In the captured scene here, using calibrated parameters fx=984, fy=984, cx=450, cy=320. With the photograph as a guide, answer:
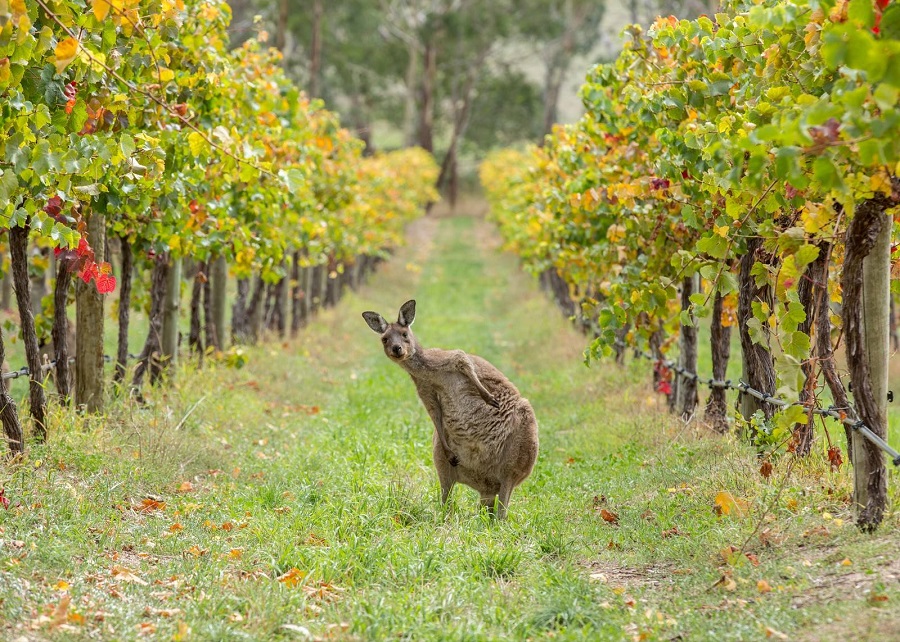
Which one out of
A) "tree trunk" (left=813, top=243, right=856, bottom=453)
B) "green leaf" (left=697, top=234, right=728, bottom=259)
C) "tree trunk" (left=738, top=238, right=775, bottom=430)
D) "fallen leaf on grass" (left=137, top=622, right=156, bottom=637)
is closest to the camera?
"fallen leaf on grass" (left=137, top=622, right=156, bottom=637)

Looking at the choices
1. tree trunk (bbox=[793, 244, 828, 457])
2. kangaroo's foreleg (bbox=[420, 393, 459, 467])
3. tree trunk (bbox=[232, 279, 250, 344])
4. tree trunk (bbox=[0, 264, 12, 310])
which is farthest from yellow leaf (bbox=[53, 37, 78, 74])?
tree trunk (bbox=[0, 264, 12, 310])

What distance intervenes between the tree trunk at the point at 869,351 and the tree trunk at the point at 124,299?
686cm

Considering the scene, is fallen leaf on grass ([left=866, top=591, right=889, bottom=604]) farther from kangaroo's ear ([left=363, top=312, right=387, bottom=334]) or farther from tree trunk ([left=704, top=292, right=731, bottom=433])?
tree trunk ([left=704, top=292, right=731, bottom=433])

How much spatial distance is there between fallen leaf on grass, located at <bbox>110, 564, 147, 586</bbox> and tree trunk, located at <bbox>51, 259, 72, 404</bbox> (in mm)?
3182

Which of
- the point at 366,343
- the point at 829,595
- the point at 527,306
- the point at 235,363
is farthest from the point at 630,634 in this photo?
the point at 527,306

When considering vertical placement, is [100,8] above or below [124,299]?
above

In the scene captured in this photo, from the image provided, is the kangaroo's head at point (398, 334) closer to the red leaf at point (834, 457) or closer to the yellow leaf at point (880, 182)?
the red leaf at point (834, 457)

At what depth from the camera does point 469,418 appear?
7129 mm

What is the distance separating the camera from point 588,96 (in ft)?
30.5

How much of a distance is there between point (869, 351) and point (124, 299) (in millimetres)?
7344

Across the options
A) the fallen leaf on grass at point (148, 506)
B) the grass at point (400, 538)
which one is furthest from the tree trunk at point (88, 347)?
the fallen leaf on grass at point (148, 506)

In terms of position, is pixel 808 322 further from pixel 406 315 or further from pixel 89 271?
pixel 89 271

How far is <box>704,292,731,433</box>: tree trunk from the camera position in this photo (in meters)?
9.30

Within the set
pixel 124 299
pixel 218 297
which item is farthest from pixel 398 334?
pixel 218 297
